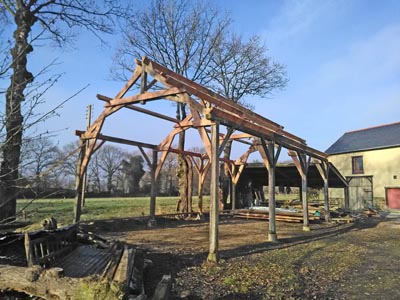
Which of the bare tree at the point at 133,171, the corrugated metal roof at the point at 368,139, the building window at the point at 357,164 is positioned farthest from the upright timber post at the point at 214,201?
the bare tree at the point at 133,171

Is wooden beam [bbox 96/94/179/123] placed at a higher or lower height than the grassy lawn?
higher

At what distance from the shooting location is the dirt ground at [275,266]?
16.4ft

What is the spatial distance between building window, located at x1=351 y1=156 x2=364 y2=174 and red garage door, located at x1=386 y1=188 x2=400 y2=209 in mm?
2945

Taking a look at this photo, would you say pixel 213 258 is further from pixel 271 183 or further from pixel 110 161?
pixel 110 161

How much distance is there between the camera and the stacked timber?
15.8m

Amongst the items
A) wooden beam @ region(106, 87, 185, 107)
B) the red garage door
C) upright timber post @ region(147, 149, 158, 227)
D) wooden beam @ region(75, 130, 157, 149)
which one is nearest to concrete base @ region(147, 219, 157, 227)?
upright timber post @ region(147, 149, 158, 227)

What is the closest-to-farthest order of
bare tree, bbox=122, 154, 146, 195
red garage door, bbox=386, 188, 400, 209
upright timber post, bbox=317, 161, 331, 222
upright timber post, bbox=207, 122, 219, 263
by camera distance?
upright timber post, bbox=207, 122, 219, 263
upright timber post, bbox=317, 161, 331, 222
red garage door, bbox=386, 188, 400, 209
bare tree, bbox=122, 154, 146, 195

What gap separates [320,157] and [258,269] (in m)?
9.79

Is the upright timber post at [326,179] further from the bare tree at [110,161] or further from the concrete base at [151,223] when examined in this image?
the bare tree at [110,161]

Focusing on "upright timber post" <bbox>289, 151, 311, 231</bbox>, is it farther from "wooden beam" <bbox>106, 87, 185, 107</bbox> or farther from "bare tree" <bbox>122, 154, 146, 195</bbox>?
"bare tree" <bbox>122, 154, 146, 195</bbox>

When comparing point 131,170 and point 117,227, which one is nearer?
point 117,227

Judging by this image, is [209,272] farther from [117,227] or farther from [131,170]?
[131,170]

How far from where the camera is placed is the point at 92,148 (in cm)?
1069

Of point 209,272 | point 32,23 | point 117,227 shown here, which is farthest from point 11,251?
point 32,23
